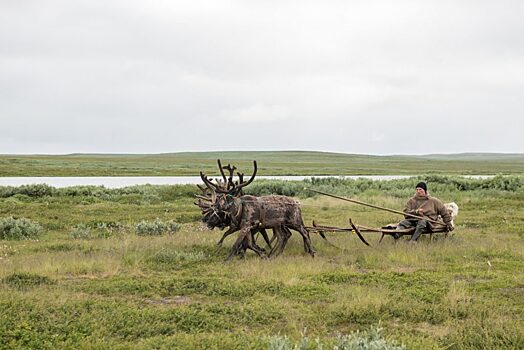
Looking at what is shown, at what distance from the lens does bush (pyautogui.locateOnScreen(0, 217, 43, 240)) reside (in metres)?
15.0

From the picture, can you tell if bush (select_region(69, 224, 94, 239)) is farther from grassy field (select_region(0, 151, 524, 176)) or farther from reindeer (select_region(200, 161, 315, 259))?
grassy field (select_region(0, 151, 524, 176))

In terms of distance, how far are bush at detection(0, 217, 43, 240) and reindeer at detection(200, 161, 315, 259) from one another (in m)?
6.95

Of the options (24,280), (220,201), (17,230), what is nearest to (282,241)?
(220,201)

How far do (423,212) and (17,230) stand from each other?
11.8 metres

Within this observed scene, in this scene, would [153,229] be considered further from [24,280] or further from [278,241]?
[24,280]

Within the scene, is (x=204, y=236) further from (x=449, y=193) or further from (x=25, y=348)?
(x=449, y=193)

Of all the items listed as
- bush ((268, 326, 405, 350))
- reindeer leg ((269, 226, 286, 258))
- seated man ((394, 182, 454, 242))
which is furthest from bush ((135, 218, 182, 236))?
bush ((268, 326, 405, 350))

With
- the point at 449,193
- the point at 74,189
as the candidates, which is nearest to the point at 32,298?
the point at 74,189

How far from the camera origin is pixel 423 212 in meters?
13.5

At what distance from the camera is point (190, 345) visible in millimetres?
6145

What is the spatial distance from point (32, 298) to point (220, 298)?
2944 millimetres

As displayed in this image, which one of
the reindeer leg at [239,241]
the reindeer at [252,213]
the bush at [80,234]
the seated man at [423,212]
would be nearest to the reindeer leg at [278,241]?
the reindeer at [252,213]

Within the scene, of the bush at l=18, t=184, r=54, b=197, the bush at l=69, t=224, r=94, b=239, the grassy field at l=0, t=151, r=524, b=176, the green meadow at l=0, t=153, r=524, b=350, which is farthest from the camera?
the grassy field at l=0, t=151, r=524, b=176

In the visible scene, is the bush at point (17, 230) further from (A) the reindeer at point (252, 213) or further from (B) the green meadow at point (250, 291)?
(A) the reindeer at point (252, 213)
